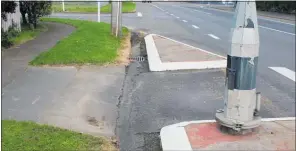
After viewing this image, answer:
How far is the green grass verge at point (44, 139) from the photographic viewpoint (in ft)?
15.2

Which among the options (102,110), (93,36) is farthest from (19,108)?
(93,36)

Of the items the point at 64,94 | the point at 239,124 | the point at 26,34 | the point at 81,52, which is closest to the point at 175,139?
the point at 239,124

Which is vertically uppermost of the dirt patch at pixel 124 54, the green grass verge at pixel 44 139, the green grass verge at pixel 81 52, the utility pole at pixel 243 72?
the utility pole at pixel 243 72

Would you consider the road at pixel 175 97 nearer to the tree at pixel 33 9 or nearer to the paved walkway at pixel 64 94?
the paved walkway at pixel 64 94

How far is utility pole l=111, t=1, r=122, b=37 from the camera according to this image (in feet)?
50.9

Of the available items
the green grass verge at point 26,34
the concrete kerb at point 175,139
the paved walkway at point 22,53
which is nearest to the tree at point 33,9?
the green grass verge at point 26,34

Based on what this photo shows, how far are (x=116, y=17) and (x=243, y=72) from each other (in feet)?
37.3

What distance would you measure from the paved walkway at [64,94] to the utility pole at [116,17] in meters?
5.23

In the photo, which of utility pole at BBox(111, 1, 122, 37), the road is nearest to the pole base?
the road

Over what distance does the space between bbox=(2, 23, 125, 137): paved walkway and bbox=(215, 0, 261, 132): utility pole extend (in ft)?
5.31

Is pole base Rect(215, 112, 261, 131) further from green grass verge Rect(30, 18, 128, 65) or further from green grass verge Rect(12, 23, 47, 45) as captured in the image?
green grass verge Rect(12, 23, 47, 45)

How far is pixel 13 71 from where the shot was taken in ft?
29.4


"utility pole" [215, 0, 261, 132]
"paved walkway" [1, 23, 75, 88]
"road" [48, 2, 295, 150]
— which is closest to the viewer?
"utility pole" [215, 0, 261, 132]

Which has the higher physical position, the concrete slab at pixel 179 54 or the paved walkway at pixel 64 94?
the concrete slab at pixel 179 54
